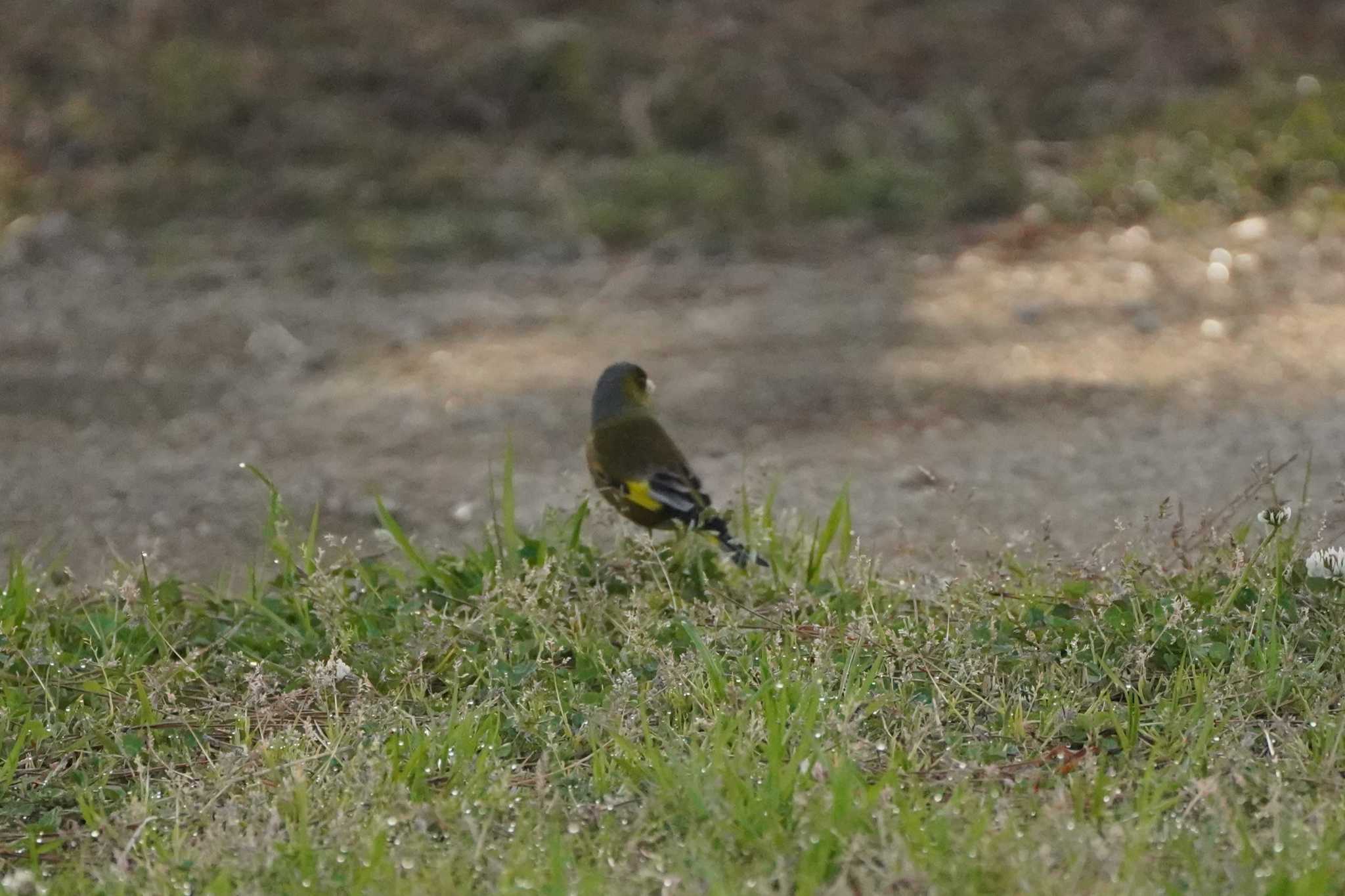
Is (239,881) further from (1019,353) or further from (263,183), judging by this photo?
(263,183)

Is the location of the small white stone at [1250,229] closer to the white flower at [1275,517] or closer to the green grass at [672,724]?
the green grass at [672,724]

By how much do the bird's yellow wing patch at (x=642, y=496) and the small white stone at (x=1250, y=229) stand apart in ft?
14.3

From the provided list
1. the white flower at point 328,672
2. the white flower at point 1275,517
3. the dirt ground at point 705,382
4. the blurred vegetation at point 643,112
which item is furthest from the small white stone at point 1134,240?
the white flower at point 328,672

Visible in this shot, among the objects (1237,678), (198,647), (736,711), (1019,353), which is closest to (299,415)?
(198,647)

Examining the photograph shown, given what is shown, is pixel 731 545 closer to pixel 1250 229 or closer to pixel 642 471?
pixel 642 471

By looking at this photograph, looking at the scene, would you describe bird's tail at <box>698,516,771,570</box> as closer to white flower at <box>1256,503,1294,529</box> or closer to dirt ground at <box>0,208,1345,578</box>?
dirt ground at <box>0,208,1345,578</box>

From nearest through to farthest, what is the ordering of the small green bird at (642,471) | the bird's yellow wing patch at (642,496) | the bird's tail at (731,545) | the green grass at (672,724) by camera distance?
the green grass at (672,724)
the bird's tail at (731,545)
the small green bird at (642,471)
the bird's yellow wing patch at (642,496)

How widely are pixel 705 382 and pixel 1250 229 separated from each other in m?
3.06

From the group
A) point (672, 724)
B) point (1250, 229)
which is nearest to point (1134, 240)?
point (1250, 229)

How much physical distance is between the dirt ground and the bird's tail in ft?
0.78

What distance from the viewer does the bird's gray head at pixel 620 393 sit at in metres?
4.74

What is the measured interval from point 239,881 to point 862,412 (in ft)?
12.0

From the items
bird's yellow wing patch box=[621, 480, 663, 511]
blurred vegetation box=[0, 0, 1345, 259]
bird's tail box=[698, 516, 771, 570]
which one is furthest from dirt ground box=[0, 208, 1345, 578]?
blurred vegetation box=[0, 0, 1345, 259]

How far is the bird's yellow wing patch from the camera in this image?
14.0 ft
